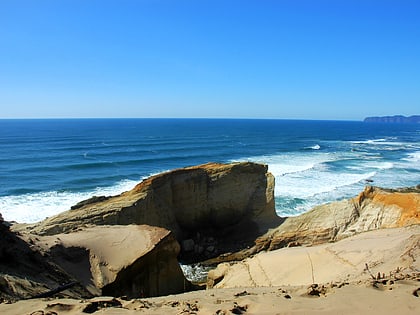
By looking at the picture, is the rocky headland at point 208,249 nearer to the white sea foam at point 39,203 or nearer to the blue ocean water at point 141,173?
the blue ocean water at point 141,173

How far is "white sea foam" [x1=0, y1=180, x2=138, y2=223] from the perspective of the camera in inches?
932

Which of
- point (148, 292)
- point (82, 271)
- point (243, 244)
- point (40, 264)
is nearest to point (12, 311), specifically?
point (40, 264)

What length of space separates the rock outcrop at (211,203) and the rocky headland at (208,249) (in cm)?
5

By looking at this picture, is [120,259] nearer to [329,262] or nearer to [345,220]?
[329,262]

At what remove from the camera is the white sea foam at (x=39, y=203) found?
2367 centimetres

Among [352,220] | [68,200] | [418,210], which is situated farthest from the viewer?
[68,200]

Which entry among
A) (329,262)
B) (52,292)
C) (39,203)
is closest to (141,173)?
(39,203)

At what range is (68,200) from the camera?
89.6 feet

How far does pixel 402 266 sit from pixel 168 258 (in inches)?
265

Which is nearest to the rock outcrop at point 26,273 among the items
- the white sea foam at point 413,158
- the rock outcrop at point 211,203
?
the rock outcrop at point 211,203

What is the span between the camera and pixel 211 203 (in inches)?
780

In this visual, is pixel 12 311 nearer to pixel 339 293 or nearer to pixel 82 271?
pixel 339 293

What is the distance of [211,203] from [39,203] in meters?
14.2

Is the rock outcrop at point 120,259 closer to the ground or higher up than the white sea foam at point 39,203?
higher up
